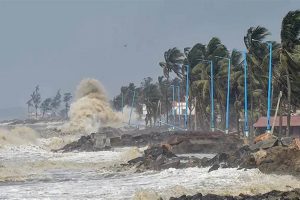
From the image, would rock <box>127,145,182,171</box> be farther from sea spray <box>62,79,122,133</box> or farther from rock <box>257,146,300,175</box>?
sea spray <box>62,79,122,133</box>

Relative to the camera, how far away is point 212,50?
79.2m

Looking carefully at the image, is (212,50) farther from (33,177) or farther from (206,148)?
(33,177)

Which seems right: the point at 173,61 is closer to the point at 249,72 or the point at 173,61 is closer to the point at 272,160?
the point at 249,72

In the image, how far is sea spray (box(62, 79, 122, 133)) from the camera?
110312 millimetres

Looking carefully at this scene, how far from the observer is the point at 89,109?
111 m

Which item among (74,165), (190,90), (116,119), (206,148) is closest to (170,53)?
(190,90)

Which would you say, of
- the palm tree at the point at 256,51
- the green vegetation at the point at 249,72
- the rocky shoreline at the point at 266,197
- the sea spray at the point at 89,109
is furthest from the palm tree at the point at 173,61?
the rocky shoreline at the point at 266,197

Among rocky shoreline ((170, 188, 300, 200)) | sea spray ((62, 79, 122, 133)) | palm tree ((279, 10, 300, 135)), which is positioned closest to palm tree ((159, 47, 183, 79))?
sea spray ((62, 79, 122, 133))

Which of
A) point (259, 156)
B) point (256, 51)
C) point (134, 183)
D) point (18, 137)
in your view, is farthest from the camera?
point (18, 137)

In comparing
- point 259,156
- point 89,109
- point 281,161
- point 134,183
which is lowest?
point 134,183

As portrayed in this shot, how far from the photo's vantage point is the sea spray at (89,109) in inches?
4343

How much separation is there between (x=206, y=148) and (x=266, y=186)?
2507 cm

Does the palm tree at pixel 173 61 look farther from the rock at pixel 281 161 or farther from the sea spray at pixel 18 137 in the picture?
the rock at pixel 281 161

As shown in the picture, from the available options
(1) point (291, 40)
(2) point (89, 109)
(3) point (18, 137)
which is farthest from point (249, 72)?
(2) point (89, 109)
